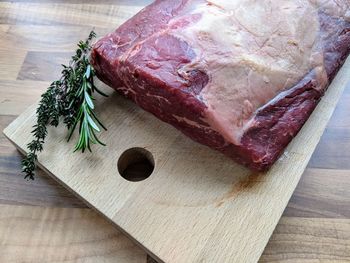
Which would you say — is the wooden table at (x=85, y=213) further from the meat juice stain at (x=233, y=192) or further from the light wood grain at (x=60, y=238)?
the meat juice stain at (x=233, y=192)

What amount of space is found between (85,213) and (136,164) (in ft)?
0.78

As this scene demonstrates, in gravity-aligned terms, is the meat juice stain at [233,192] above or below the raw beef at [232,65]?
below

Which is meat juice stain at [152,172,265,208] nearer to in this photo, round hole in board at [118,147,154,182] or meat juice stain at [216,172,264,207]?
meat juice stain at [216,172,264,207]

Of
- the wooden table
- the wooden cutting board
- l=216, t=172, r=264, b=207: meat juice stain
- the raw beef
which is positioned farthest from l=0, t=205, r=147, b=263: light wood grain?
the raw beef

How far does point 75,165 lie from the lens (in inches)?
51.8

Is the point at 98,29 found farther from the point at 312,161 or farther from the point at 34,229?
the point at 312,161

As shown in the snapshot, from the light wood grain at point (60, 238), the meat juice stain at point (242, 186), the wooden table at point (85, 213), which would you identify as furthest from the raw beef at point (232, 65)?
the light wood grain at point (60, 238)

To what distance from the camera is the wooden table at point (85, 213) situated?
49.2 inches

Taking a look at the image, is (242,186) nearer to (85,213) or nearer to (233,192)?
(233,192)

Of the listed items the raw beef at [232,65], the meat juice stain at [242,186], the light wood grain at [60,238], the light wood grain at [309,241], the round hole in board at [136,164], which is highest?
the raw beef at [232,65]

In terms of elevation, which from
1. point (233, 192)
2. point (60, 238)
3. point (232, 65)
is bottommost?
point (60, 238)

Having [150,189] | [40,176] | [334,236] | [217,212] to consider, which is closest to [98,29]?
[40,176]

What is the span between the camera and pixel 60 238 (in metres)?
1.28

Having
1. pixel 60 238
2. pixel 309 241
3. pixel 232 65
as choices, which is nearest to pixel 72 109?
pixel 60 238
